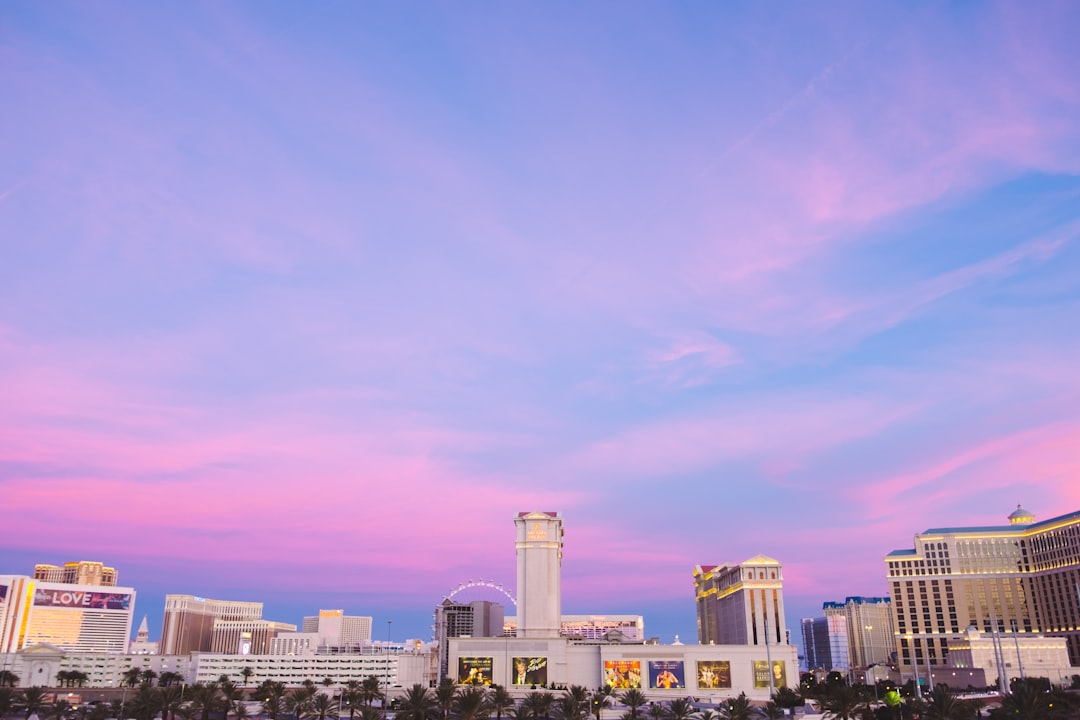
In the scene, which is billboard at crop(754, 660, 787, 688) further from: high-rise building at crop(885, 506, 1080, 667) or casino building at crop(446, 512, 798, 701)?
Result: high-rise building at crop(885, 506, 1080, 667)

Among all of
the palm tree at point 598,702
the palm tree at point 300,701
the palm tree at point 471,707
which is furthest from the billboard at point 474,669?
the palm tree at point 471,707

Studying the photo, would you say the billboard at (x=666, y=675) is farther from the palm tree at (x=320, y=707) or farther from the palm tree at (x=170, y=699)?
Result: the palm tree at (x=170, y=699)

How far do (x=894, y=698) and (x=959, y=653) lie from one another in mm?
75828

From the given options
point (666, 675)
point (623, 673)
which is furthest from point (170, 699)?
point (666, 675)

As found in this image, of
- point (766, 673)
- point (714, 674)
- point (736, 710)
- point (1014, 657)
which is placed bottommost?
point (736, 710)

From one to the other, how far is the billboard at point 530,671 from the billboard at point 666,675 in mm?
16451

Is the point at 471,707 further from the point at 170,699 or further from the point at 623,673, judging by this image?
the point at 623,673

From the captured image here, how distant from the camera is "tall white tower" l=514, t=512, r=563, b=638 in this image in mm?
145125

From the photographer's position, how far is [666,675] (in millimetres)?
128875

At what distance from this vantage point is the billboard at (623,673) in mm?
128875

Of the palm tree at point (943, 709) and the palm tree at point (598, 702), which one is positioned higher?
the palm tree at point (943, 709)

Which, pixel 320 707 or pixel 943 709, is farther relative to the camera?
pixel 320 707

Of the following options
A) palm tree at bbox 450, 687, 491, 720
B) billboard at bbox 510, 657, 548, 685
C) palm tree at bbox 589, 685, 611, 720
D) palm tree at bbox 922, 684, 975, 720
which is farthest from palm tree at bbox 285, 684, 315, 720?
palm tree at bbox 922, 684, 975, 720

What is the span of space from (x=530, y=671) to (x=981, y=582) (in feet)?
376
